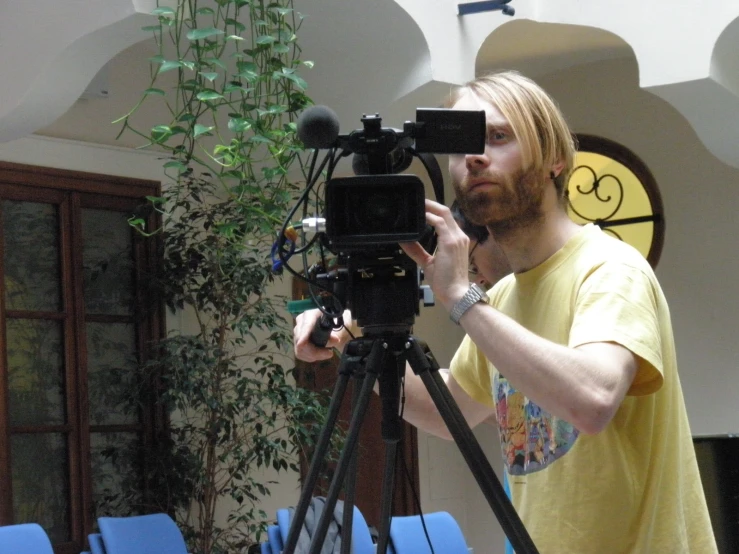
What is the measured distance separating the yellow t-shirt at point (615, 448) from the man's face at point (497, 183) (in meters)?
0.11

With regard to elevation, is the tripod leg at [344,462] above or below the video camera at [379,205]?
below

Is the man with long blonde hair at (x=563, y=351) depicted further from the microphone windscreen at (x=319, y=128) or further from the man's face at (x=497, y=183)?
the microphone windscreen at (x=319, y=128)

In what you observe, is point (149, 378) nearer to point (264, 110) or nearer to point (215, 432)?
point (215, 432)

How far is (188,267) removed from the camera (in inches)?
204

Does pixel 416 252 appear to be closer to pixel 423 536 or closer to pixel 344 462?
pixel 344 462

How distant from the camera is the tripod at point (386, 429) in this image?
1420 millimetres

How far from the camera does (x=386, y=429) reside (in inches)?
61.6

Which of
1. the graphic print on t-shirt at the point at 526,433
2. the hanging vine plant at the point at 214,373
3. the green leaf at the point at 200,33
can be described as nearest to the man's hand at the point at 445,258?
the graphic print on t-shirt at the point at 526,433

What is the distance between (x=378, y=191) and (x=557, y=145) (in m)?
0.46

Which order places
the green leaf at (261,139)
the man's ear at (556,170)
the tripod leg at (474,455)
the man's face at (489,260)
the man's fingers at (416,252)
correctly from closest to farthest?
the tripod leg at (474,455) → the man's fingers at (416,252) → the man's ear at (556,170) → the man's face at (489,260) → the green leaf at (261,139)

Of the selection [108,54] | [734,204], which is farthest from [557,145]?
[734,204]

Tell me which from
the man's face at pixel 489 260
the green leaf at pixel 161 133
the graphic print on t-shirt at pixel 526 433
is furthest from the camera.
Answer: the green leaf at pixel 161 133

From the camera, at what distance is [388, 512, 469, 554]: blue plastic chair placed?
14.6 feet

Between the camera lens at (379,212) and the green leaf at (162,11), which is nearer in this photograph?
the camera lens at (379,212)
